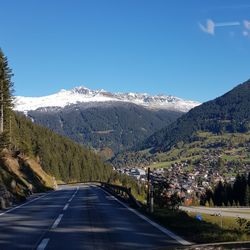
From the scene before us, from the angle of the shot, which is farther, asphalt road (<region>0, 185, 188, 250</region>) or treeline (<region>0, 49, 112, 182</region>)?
treeline (<region>0, 49, 112, 182</region>)

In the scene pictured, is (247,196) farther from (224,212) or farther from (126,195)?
(126,195)

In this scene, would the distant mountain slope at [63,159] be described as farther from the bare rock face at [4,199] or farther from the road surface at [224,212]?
the bare rock face at [4,199]

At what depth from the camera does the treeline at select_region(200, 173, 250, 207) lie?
113188mm

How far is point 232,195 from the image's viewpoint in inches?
4815

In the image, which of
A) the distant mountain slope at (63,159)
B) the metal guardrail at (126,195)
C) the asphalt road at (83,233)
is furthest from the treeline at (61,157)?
the asphalt road at (83,233)

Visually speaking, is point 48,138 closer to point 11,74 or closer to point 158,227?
→ point 11,74

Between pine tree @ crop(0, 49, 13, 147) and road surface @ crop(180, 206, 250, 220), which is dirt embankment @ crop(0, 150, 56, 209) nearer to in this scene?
pine tree @ crop(0, 49, 13, 147)

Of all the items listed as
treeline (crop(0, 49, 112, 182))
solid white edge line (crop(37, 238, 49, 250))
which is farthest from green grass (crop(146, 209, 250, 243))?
→ treeline (crop(0, 49, 112, 182))

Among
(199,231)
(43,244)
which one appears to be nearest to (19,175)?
(199,231)

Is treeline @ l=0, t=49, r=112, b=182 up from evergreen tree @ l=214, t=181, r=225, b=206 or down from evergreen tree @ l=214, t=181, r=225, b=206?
up

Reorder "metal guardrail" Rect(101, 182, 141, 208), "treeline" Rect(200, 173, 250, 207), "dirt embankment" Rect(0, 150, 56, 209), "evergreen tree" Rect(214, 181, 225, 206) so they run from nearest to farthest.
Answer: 1. "metal guardrail" Rect(101, 182, 141, 208)
2. "dirt embankment" Rect(0, 150, 56, 209)
3. "treeline" Rect(200, 173, 250, 207)
4. "evergreen tree" Rect(214, 181, 225, 206)

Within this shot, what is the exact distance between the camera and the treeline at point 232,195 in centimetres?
11319

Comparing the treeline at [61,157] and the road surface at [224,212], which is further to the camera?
the treeline at [61,157]

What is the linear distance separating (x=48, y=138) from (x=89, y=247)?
570 feet
